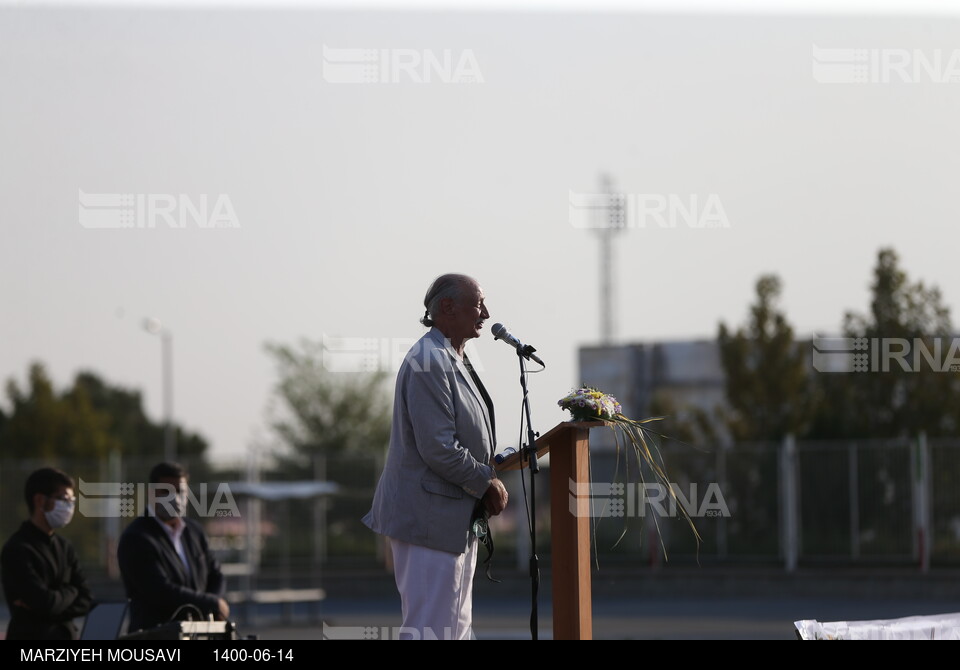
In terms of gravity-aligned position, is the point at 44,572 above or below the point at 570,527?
below

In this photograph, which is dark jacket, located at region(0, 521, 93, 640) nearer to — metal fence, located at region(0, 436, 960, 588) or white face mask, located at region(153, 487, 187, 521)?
white face mask, located at region(153, 487, 187, 521)

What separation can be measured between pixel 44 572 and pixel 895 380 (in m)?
18.6

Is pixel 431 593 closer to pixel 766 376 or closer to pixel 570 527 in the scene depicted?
pixel 570 527

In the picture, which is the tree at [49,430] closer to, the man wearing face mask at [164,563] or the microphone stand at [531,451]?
the man wearing face mask at [164,563]

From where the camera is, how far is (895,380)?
24.5 metres

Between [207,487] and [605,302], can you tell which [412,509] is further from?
[605,302]

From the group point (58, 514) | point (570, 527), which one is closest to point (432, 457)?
point (570, 527)

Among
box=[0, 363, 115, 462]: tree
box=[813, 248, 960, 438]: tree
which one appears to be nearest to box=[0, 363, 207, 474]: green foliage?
box=[0, 363, 115, 462]: tree

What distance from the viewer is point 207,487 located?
25312 mm

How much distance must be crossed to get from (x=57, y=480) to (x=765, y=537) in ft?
51.5

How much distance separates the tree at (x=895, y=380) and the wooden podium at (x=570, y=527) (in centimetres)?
1721

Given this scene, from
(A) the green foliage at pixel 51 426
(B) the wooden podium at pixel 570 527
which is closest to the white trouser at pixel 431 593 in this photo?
(B) the wooden podium at pixel 570 527
